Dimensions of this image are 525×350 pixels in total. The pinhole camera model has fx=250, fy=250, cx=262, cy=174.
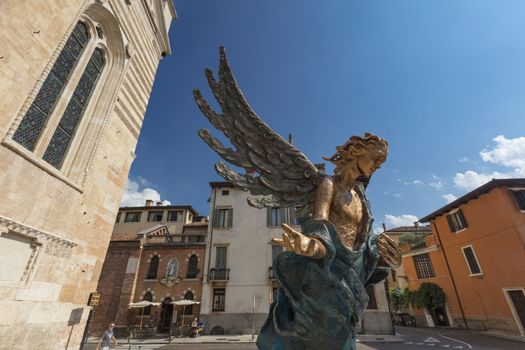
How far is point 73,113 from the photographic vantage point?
8719mm

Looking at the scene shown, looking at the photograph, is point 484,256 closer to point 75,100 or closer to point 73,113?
point 73,113

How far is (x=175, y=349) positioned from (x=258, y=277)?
24.5ft

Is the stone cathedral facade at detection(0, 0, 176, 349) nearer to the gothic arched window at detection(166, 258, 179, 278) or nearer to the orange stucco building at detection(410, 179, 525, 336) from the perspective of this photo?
the gothic arched window at detection(166, 258, 179, 278)

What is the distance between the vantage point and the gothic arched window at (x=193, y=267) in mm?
20416

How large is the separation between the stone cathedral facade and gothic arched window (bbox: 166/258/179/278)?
11966 mm

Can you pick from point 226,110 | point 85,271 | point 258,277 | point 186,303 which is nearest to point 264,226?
point 258,277

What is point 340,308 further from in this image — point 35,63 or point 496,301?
point 496,301

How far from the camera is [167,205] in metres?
32.1

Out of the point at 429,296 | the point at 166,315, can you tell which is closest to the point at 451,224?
the point at 429,296

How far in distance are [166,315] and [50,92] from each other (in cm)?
1787

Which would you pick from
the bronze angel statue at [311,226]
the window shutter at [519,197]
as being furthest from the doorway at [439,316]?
the bronze angel statue at [311,226]

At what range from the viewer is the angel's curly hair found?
2791mm

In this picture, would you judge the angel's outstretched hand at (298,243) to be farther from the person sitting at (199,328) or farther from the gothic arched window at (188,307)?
the gothic arched window at (188,307)

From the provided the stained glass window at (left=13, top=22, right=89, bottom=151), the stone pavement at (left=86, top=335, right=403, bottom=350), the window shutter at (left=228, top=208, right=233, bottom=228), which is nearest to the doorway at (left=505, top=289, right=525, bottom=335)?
the stone pavement at (left=86, top=335, right=403, bottom=350)
